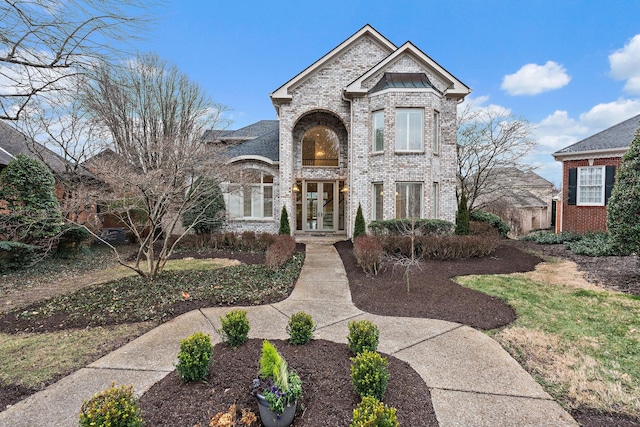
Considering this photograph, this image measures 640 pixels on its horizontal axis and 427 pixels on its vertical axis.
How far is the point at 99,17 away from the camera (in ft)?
12.8

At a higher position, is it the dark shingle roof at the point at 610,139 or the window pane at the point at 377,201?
the dark shingle roof at the point at 610,139

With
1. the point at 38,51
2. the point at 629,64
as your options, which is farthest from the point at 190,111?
the point at 629,64

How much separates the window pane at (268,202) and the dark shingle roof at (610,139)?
47.2 ft

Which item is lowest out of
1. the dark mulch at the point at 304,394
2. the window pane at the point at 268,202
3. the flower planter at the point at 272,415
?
the dark mulch at the point at 304,394

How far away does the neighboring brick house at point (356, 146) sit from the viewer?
12320mm

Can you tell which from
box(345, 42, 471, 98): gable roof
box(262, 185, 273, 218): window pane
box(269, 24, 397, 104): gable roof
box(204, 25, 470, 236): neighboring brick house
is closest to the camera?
box(204, 25, 470, 236): neighboring brick house

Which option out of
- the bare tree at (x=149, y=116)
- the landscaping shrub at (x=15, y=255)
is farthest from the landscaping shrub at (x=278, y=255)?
the landscaping shrub at (x=15, y=255)

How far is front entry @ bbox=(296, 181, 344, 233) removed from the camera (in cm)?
1553

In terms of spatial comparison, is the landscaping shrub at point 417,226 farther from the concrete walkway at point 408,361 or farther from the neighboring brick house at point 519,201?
the neighboring brick house at point 519,201

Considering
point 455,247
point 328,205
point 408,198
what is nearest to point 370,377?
point 455,247

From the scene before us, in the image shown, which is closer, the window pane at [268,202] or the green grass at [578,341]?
the green grass at [578,341]

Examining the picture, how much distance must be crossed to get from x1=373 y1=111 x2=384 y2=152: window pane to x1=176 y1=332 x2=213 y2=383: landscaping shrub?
11.2 m

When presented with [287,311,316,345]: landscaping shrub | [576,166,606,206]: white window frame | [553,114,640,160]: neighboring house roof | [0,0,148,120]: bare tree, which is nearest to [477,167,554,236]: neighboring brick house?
[553,114,640,160]: neighboring house roof

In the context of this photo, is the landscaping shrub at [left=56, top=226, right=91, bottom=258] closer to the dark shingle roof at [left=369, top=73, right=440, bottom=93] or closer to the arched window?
the arched window
